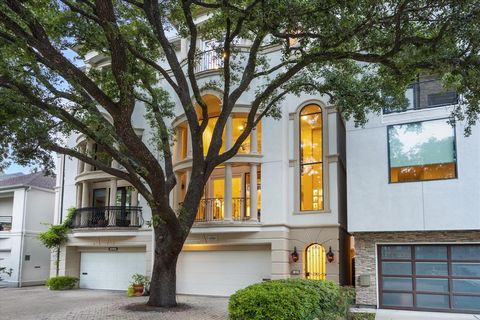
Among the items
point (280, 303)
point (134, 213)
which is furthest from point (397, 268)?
point (134, 213)

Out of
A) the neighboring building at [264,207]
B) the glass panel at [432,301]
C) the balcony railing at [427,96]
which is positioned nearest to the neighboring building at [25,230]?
the neighboring building at [264,207]

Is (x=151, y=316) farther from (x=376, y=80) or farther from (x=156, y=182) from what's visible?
(x=376, y=80)

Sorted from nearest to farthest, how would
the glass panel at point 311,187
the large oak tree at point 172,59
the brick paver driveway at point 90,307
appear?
the large oak tree at point 172,59 → the brick paver driveway at point 90,307 → the glass panel at point 311,187

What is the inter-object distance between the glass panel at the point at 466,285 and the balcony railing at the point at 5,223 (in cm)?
2333

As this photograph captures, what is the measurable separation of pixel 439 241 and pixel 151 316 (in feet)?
30.1

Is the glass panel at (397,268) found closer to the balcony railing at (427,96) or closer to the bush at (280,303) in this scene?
the balcony railing at (427,96)

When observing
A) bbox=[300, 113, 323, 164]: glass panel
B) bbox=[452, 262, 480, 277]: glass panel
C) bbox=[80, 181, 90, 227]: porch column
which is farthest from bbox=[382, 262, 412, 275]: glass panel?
bbox=[80, 181, 90, 227]: porch column

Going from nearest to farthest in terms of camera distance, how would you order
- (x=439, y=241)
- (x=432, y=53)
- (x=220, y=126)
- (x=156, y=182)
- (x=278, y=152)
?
(x=432, y=53)
(x=156, y=182)
(x=220, y=126)
(x=439, y=241)
(x=278, y=152)

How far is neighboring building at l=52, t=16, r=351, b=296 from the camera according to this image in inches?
680

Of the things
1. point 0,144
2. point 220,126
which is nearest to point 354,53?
point 220,126

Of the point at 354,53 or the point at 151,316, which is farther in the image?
the point at 151,316

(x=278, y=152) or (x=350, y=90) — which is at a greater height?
(x=350, y=90)

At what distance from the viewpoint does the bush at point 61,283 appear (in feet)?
72.1

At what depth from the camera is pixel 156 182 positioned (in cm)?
1252
